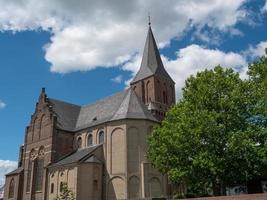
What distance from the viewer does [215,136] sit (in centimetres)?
2573

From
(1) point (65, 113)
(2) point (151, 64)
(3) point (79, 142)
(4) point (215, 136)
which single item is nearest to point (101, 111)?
(3) point (79, 142)

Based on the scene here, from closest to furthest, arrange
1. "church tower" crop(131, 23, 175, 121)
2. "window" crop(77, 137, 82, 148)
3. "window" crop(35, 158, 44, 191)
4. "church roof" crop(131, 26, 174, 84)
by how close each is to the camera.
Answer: "window" crop(35, 158, 44, 191)
"window" crop(77, 137, 82, 148)
"church tower" crop(131, 23, 175, 121)
"church roof" crop(131, 26, 174, 84)

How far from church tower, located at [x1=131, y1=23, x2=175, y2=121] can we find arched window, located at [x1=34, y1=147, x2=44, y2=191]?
61.2 ft

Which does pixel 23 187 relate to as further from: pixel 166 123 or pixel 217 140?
pixel 217 140

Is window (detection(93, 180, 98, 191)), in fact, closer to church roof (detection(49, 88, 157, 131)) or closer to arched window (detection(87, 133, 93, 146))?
arched window (detection(87, 133, 93, 146))

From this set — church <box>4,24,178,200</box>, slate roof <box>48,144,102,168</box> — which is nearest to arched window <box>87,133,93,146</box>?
church <box>4,24,178,200</box>

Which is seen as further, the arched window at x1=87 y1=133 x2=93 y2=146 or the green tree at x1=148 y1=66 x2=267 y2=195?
the arched window at x1=87 y1=133 x2=93 y2=146

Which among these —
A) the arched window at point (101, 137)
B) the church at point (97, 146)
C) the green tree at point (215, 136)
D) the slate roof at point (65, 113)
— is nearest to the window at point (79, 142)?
the church at point (97, 146)

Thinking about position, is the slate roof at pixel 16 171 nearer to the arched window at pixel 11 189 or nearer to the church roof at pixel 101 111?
the arched window at pixel 11 189

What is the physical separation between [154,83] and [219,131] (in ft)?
102

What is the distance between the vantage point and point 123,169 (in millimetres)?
41344

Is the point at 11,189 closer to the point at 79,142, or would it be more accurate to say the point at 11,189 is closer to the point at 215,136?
the point at 79,142

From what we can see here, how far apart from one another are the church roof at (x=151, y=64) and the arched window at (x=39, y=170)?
2102cm

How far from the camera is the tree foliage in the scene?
25.0m
